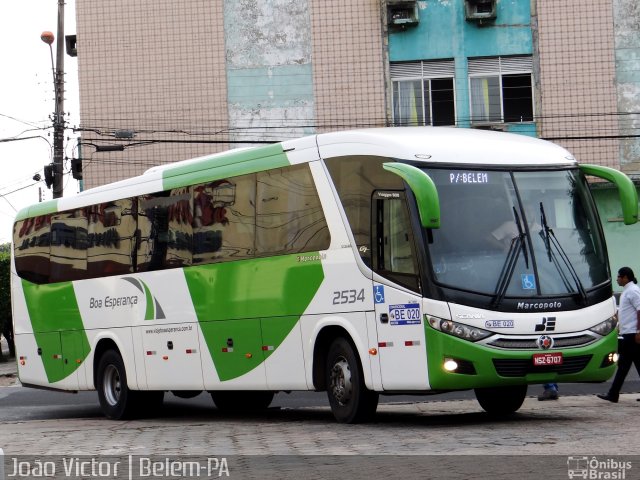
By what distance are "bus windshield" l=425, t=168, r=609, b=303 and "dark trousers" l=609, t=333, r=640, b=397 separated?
122 inches

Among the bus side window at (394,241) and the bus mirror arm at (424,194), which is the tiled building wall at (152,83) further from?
the bus mirror arm at (424,194)

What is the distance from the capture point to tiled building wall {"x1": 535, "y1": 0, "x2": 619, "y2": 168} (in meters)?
33.5

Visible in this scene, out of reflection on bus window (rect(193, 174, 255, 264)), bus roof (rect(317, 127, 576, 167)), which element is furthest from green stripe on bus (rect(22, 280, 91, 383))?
bus roof (rect(317, 127, 576, 167))

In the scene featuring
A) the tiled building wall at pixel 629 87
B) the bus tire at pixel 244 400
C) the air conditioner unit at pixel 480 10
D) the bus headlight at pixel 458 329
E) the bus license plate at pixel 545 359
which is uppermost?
the air conditioner unit at pixel 480 10

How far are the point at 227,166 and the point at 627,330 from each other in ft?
18.4

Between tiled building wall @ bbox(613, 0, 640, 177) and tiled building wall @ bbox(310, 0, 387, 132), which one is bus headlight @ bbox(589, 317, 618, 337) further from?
tiled building wall @ bbox(310, 0, 387, 132)

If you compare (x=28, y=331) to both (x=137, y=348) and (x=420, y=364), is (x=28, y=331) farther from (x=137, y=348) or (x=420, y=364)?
(x=420, y=364)

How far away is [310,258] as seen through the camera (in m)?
14.6

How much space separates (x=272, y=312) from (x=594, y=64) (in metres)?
20.5

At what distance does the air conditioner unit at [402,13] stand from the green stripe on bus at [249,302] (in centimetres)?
1874

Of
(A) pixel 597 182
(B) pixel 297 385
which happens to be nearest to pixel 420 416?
(B) pixel 297 385

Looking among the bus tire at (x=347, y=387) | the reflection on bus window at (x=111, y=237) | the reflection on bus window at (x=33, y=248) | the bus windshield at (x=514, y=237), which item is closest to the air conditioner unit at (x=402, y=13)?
the reflection on bus window at (x=33, y=248)

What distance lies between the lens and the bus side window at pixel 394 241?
13.3 m

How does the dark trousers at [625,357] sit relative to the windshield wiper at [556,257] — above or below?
below
